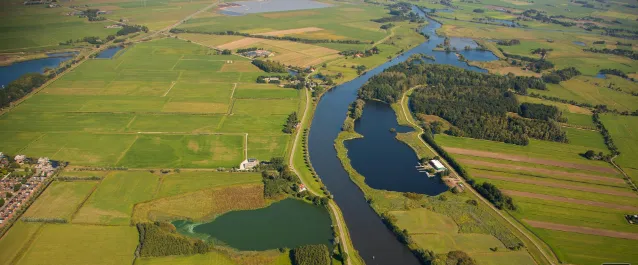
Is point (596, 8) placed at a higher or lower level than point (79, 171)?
higher

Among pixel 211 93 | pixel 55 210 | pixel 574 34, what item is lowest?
pixel 55 210

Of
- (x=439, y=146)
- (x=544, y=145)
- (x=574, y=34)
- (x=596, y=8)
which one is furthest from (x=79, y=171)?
(x=596, y=8)

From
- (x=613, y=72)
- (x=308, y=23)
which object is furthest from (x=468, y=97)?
(x=308, y=23)

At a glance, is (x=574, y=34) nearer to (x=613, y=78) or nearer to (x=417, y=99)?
(x=613, y=78)

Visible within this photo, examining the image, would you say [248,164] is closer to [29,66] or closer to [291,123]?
[291,123]

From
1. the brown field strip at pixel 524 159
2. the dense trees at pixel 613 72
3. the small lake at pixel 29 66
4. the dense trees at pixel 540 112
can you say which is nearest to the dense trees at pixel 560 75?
the dense trees at pixel 613 72

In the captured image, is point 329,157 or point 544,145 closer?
point 329,157
